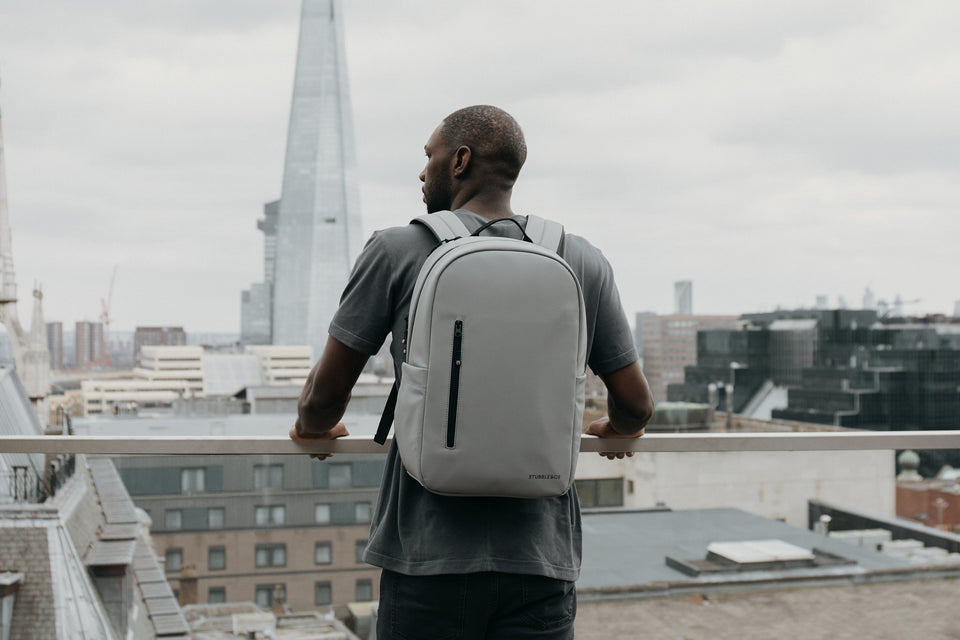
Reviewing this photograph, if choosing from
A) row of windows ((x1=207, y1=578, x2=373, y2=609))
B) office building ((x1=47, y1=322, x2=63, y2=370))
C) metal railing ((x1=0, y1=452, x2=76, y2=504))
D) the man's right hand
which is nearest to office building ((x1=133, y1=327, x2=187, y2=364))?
office building ((x1=47, y1=322, x2=63, y2=370))

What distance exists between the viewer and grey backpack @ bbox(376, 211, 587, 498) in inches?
42.5

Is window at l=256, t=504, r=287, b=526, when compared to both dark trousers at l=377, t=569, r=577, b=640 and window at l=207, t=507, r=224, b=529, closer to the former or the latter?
window at l=207, t=507, r=224, b=529

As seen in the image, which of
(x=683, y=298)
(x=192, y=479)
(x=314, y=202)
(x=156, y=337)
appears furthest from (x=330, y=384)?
(x=156, y=337)

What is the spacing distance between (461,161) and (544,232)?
0.53 feet

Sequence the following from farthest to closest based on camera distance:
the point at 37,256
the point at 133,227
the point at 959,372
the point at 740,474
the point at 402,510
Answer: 1. the point at 133,227
2. the point at 37,256
3. the point at 959,372
4. the point at 740,474
5. the point at 402,510

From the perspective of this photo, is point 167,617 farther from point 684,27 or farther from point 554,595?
point 684,27

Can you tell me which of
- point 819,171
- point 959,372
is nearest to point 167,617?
point 959,372

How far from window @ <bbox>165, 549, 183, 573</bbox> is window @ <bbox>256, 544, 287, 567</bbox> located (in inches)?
7.0

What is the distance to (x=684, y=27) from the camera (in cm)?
614

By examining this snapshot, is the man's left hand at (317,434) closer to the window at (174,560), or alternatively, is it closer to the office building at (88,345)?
the window at (174,560)

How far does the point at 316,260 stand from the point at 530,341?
252ft

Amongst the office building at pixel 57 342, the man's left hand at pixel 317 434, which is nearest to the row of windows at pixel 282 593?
the man's left hand at pixel 317 434

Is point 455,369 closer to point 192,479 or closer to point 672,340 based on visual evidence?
point 192,479

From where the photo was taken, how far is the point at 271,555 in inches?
76.1
